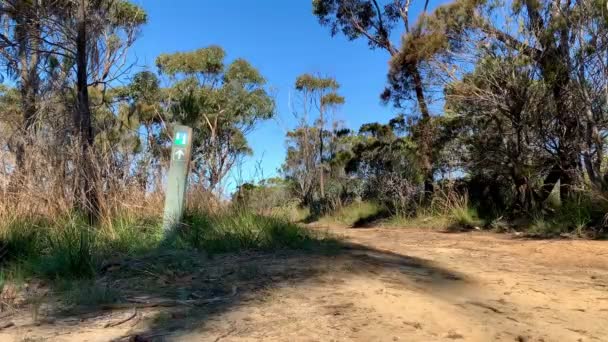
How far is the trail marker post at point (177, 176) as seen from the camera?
18.0 ft

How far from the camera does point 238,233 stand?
530 centimetres

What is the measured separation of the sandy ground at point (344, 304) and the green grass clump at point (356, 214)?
8.62 m

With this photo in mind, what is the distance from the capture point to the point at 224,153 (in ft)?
23.7

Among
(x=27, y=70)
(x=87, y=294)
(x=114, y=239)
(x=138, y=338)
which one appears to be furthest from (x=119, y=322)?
(x=27, y=70)

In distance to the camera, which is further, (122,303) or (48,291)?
(48,291)

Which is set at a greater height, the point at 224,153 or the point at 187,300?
the point at 224,153

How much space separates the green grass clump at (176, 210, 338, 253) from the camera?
503cm

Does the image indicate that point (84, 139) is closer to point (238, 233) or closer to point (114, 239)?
point (114, 239)

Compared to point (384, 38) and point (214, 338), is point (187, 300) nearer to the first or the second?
point (214, 338)

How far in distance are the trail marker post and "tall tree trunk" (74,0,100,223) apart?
97 cm

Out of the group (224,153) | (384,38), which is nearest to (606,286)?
(224,153)

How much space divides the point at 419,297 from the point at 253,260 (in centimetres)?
153

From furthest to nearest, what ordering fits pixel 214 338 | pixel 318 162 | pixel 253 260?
pixel 318 162 < pixel 253 260 < pixel 214 338

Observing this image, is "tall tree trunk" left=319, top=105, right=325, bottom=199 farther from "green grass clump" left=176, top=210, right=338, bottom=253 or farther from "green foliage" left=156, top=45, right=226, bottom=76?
"green grass clump" left=176, top=210, right=338, bottom=253
